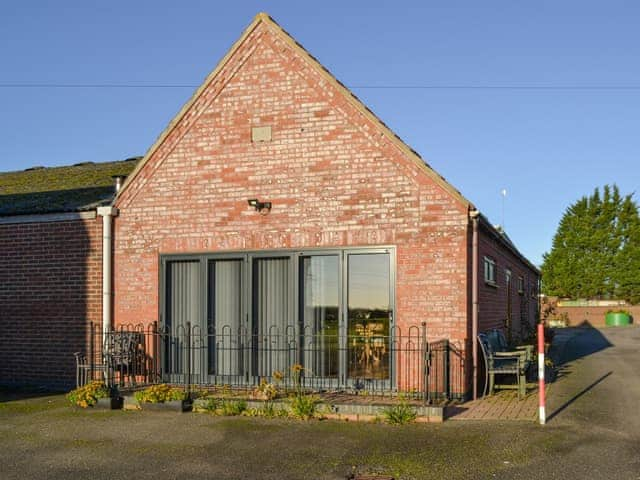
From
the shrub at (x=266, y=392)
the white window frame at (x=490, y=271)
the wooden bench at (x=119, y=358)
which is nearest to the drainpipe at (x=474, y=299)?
the white window frame at (x=490, y=271)

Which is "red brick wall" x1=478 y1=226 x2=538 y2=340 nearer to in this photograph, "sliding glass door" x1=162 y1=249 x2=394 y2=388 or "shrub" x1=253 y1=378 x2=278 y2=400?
"sliding glass door" x1=162 y1=249 x2=394 y2=388

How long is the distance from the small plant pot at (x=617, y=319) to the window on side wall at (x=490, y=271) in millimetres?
34289

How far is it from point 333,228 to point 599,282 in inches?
1996

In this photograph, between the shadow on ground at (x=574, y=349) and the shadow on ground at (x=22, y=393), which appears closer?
the shadow on ground at (x=22, y=393)

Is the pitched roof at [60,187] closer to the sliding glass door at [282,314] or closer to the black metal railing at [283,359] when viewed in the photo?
the sliding glass door at [282,314]

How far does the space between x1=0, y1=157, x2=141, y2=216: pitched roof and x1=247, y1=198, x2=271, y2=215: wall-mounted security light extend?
336cm

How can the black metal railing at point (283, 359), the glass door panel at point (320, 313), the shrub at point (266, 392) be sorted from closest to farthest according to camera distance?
the shrub at point (266, 392) → the black metal railing at point (283, 359) → the glass door panel at point (320, 313)

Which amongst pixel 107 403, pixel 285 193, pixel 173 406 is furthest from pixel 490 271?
pixel 107 403

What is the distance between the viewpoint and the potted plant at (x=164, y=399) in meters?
11.0

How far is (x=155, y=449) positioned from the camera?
851 cm

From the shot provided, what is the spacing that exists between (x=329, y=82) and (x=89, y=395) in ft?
22.4

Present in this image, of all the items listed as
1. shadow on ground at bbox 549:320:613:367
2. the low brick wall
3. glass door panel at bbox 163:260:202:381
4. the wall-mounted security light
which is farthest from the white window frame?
the low brick wall

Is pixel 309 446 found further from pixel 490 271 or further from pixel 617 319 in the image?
pixel 617 319

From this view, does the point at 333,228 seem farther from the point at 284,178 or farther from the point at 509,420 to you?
the point at 509,420
